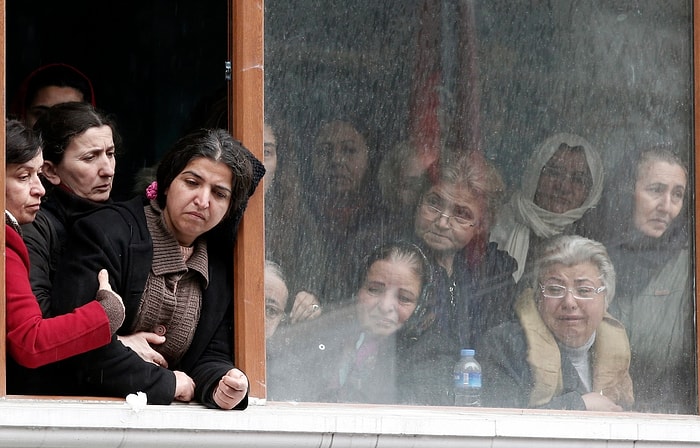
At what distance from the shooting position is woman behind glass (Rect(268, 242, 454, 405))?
214 inches

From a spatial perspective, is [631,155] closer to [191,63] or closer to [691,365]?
[691,365]

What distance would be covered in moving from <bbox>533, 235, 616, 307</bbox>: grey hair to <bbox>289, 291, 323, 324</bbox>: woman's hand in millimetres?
797

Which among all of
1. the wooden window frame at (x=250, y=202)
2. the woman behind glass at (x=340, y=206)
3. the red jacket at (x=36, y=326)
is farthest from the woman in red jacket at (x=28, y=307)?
the woman behind glass at (x=340, y=206)

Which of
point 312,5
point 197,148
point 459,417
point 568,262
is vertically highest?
point 312,5

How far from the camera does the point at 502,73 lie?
5828 mm

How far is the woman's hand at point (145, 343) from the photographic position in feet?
16.7

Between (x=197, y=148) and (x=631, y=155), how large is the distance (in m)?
1.67

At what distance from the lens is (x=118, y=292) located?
5.04m

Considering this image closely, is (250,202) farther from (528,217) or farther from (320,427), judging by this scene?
(528,217)

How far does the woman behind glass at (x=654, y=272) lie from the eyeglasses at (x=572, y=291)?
10 centimetres

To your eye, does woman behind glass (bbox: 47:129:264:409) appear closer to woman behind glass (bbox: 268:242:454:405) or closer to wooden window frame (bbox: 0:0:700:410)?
wooden window frame (bbox: 0:0:700:410)

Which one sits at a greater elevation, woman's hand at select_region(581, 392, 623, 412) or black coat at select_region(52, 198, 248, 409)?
black coat at select_region(52, 198, 248, 409)

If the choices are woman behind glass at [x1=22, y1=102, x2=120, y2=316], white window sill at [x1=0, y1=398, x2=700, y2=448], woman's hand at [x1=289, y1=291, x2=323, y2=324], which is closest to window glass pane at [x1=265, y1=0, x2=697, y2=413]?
woman's hand at [x1=289, y1=291, x2=323, y2=324]

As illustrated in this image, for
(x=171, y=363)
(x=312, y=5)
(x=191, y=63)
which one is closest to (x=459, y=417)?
(x=171, y=363)
